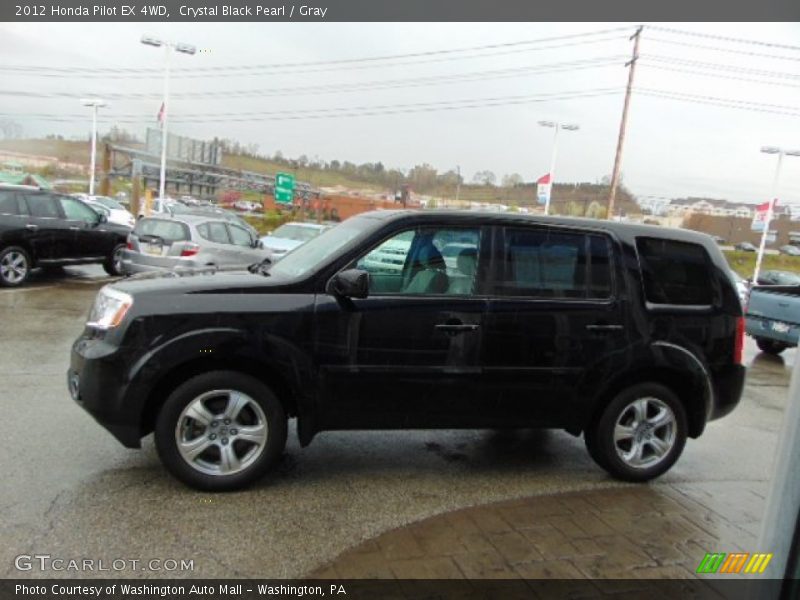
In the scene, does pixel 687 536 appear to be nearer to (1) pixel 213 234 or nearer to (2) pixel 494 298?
(2) pixel 494 298

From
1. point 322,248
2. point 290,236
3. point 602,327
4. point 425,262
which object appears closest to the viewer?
point 425,262

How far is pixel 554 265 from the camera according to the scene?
4.28m

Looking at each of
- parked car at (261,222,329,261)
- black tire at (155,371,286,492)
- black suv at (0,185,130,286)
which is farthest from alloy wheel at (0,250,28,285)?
black tire at (155,371,286,492)

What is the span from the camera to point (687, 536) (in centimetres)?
367

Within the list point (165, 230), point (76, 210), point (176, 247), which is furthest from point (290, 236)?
point (76, 210)

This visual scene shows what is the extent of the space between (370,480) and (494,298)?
1.48 metres

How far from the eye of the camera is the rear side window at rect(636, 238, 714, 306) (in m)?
4.45

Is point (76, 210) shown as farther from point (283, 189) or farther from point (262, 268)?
point (283, 189)

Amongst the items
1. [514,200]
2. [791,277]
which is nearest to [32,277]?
[514,200]

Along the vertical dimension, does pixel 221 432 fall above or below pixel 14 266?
above

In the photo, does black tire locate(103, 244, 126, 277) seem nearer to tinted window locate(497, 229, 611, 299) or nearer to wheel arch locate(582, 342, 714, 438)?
tinted window locate(497, 229, 611, 299)

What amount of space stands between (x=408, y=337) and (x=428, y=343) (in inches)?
5.4

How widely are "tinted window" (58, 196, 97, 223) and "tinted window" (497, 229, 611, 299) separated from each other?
10956mm

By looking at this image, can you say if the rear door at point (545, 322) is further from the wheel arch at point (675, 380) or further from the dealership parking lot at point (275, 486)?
the dealership parking lot at point (275, 486)
